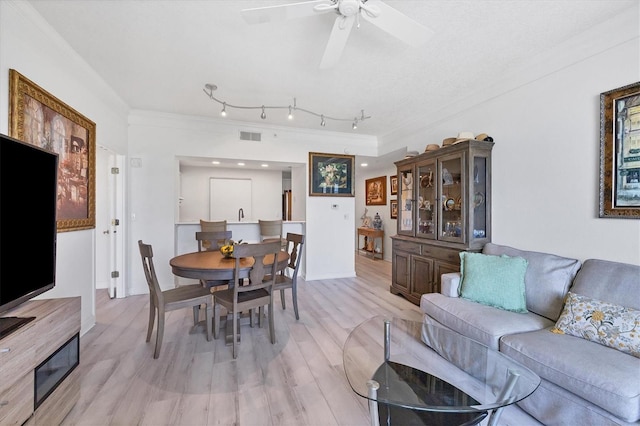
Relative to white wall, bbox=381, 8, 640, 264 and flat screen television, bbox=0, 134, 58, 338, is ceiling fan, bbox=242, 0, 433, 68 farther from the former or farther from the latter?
white wall, bbox=381, 8, 640, 264

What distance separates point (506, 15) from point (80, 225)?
3.96 metres

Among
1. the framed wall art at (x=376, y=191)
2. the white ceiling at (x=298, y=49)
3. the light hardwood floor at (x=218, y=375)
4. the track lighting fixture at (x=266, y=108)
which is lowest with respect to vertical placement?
the light hardwood floor at (x=218, y=375)

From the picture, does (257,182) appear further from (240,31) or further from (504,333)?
(504,333)

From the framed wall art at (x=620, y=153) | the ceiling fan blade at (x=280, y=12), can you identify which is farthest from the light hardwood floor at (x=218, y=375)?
the ceiling fan blade at (x=280, y=12)

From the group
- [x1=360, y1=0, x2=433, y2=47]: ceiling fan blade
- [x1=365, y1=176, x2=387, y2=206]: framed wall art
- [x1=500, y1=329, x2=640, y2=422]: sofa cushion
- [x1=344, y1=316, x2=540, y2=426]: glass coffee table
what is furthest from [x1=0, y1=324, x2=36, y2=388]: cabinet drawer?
[x1=365, y1=176, x2=387, y2=206]: framed wall art

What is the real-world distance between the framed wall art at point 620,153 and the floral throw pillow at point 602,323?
0.74 meters

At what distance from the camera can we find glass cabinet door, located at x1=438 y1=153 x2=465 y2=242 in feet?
9.86

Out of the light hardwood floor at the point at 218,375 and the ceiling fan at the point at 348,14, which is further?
the light hardwood floor at the point at 218,375

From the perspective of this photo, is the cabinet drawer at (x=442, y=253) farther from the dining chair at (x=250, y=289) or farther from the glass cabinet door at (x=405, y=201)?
the dining chair at (x=250, y=289)

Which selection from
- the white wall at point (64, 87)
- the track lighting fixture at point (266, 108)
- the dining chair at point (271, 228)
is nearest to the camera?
the white wall at point (64, 87)

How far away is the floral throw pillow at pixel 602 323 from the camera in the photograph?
5.02ft

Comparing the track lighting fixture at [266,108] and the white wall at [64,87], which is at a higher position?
the track lighting fixture at [266,108]

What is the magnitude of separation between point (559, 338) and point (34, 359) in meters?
2.83

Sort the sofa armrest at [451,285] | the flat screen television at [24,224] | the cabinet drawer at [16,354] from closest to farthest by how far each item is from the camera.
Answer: the cabinet drawer at [16,354] → the flat screen television at [24,224] → the sofa armrest at [451,285]
